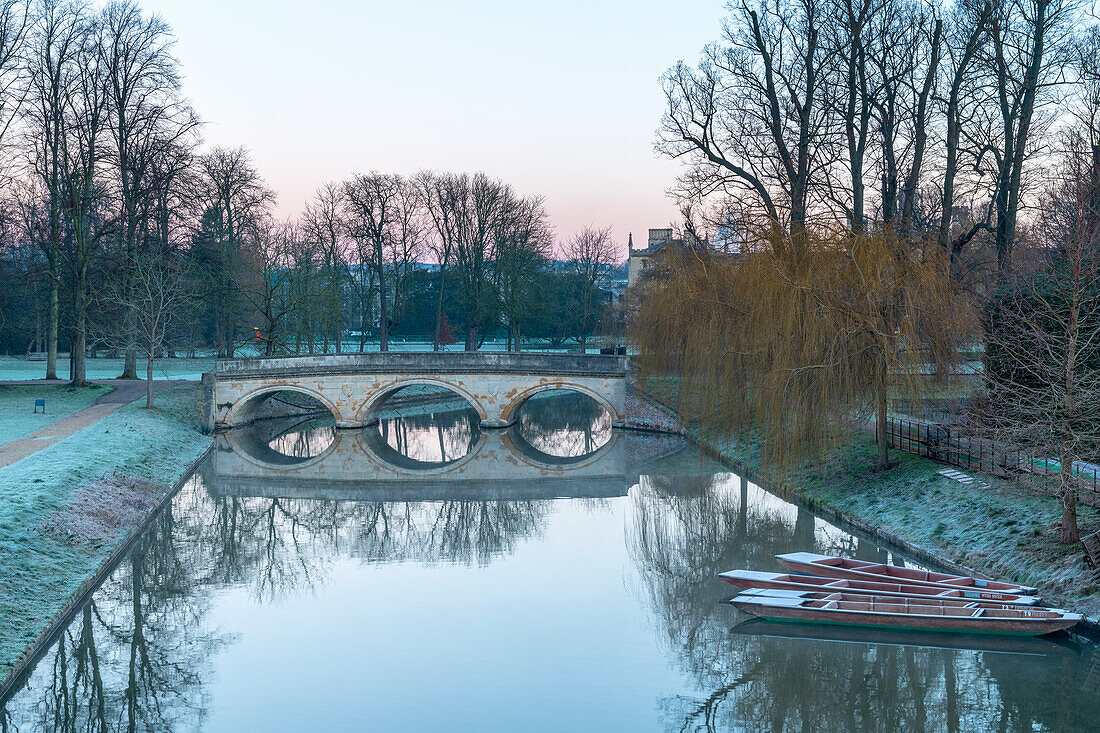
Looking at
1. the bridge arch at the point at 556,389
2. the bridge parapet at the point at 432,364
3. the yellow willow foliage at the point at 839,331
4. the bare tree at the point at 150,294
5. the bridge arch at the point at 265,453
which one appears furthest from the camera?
the bridge arch at the point at 556,389

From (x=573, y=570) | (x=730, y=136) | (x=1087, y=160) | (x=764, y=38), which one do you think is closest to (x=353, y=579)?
(x=573, y=570)

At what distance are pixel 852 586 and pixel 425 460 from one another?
17833mm

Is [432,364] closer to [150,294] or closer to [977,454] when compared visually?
[150,294]

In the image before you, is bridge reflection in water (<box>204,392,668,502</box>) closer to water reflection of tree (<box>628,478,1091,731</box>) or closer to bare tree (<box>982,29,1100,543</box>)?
water reflection of tree (<box>628,478,1091,731</box>)

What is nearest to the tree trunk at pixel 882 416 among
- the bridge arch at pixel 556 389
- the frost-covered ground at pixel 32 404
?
the bridge arch at pixel 556 389

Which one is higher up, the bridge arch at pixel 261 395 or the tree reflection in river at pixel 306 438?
the bridge arch at pixel 261 395

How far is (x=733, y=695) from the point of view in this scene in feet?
35.3

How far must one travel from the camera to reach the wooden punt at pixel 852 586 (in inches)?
480

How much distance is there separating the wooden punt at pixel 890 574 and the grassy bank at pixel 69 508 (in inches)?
438

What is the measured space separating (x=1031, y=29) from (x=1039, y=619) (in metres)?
14.8

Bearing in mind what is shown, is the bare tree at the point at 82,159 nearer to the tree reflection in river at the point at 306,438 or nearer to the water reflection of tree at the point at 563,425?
the tree reflection in river at the point at 306,438

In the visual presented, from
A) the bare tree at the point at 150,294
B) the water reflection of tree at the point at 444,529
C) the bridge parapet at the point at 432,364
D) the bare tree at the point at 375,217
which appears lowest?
the water reflection of tree at the point at 444,529

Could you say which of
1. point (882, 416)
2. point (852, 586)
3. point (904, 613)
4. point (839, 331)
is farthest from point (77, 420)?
point (904, 613)

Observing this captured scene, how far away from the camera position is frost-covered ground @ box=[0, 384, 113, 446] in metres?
25.0
